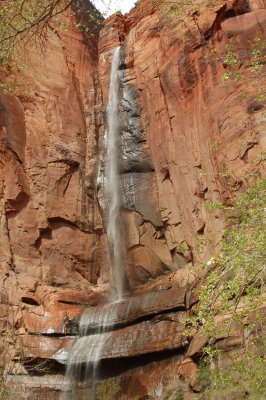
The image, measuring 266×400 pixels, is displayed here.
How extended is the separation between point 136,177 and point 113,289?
15.1ft

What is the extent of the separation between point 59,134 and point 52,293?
24.5ft

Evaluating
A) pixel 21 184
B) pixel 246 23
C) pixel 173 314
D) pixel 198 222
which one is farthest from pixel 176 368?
pixel 246 23

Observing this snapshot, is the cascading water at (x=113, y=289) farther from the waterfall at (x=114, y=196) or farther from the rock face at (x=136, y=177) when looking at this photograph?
the rock face at (x=136, y=177)

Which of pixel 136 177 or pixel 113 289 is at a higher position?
pixel 136 177

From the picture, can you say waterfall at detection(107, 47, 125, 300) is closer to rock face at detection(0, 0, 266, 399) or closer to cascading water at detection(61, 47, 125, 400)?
cascading water at detection(61, 47, 125, 400)

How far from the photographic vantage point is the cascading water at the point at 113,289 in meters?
16.1

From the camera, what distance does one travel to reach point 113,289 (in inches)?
811

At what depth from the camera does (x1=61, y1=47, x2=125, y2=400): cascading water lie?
16.1 metres

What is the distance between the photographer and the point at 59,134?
77.3 ft

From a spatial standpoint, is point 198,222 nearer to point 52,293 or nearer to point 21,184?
point 52,293

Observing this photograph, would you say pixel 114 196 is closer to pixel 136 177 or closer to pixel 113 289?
pixel 136 177

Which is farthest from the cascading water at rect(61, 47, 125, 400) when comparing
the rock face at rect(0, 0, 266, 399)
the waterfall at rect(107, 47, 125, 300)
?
the rock face at rect(0, 0, 266, 399)

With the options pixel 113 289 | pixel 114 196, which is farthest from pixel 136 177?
pixel 113 289

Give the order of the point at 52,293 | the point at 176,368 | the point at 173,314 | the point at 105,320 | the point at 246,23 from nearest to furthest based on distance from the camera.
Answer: the point at 176,368 → the point at 173,314 → the point at 105,320 → the point at 246,23 → the point at 52,293
